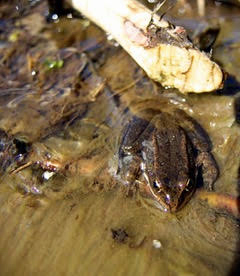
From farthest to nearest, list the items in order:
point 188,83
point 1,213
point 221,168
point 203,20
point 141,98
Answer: point 203,20 → point 141,98 → point 188,83 → point 221,168 → point 1,213

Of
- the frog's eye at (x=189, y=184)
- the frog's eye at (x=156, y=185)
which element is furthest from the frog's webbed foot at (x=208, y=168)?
the frog's eye at (x=156, y=185)

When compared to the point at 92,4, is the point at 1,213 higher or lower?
lower

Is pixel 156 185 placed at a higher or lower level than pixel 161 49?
lower

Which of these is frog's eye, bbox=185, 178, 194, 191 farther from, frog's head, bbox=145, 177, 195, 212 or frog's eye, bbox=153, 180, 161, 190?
frog's eye, bbox=153, 180, 161, 190

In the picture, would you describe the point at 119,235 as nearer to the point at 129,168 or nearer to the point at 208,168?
the point at 129,168

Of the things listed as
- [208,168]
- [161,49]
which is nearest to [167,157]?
[208,168]

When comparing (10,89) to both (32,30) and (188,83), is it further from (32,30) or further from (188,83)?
(188,83)

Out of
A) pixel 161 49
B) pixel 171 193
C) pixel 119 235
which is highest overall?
pixel 161 49

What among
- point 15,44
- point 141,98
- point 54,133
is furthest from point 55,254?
point 15,44
